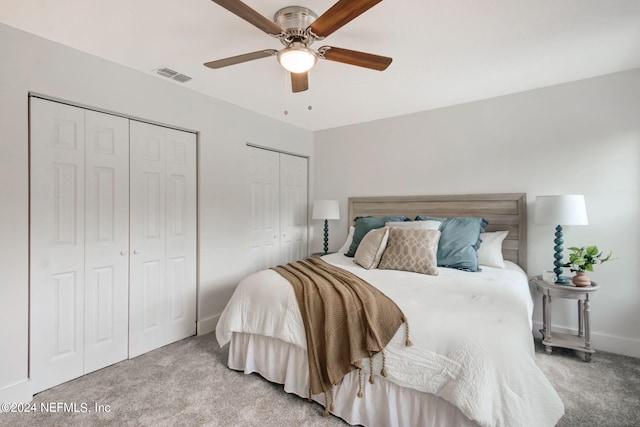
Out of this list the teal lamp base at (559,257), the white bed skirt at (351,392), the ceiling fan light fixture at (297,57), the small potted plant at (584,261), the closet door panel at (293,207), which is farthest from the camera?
the closet door panel at (293,207)

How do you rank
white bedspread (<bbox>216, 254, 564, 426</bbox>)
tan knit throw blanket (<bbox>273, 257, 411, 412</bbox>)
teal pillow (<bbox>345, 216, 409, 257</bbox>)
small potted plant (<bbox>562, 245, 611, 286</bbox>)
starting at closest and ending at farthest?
white bedspread (<bbox>216, 254, 564, 426</bbox>) < tan knit throw blanket (<bbox>273, 257, 411, 412</bbox>) < small potted plant (<bbox>562, 245, 611, 286</bbox>) < teal pillow (<bbox>345, 216, 409, 257</bbox>)

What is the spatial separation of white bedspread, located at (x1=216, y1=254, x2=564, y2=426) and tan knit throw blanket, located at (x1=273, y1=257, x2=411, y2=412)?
0.07 meters

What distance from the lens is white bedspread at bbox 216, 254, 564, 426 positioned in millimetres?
1275

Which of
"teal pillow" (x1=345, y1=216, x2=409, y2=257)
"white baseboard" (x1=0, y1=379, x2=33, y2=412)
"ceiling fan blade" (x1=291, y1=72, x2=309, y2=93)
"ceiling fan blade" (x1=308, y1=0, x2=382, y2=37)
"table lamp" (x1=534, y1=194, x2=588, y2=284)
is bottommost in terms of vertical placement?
"white baseboard" (x1=0, y1=379, x2=33, y2=412)

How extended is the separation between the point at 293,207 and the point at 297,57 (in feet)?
8.61

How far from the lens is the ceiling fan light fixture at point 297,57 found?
1.73 m

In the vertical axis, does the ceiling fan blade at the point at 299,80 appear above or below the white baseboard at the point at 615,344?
above

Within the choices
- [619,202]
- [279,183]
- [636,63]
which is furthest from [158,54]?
[619,202]

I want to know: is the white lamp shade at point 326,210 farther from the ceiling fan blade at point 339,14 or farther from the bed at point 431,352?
the ceiling fan blade at point 339,14

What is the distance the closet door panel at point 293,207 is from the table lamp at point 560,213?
279 cm

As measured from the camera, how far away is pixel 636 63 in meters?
2.40

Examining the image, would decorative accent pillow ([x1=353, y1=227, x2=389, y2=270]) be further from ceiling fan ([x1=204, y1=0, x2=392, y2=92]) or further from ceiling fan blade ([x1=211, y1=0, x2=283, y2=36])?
ceiling fan blade ([x1=211, y1=0, x2=283, y2=36])

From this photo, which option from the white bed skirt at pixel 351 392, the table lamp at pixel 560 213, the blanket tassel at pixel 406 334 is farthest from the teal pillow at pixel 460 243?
the white bed skirt at pixel 351 392

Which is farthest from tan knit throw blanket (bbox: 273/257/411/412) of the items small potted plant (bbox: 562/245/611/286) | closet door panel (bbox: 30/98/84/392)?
small potted plant (bbox: 562/245/611/286)
